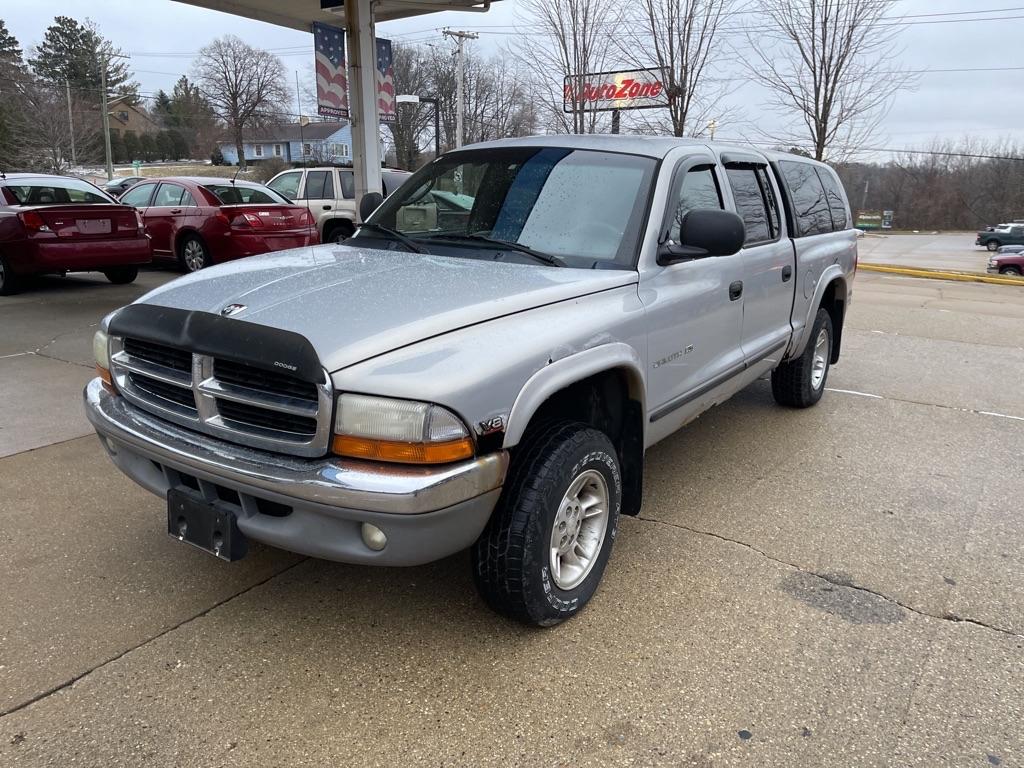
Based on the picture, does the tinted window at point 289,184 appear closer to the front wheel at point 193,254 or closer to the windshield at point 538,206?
the front wheel at point 193,254

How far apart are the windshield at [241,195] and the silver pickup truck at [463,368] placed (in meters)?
7.47

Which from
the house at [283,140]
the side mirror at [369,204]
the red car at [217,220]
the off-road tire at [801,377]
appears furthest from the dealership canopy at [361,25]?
the house at [283,140]

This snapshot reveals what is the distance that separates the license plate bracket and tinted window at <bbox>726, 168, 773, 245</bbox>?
9.99ft

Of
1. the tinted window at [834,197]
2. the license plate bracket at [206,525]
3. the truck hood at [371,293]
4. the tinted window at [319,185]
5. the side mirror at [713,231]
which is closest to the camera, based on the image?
the truck hood at [371,293]

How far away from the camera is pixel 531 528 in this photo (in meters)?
2.57

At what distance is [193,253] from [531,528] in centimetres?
973

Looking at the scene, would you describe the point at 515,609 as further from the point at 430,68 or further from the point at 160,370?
the point at 430,68

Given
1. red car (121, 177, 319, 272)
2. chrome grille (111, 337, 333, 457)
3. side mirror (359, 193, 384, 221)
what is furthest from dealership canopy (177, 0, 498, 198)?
chrome grille (111, 337, 333, 457)

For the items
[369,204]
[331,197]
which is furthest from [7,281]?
[369,204]

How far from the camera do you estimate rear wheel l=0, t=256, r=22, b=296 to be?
9.12 m

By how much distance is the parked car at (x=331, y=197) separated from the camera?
1352 centimetres

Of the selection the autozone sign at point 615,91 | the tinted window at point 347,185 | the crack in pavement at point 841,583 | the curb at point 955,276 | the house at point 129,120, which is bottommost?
the crack in pavement at point 841,583

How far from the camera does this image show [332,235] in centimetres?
1373

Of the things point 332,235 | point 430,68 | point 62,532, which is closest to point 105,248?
point 332,235
